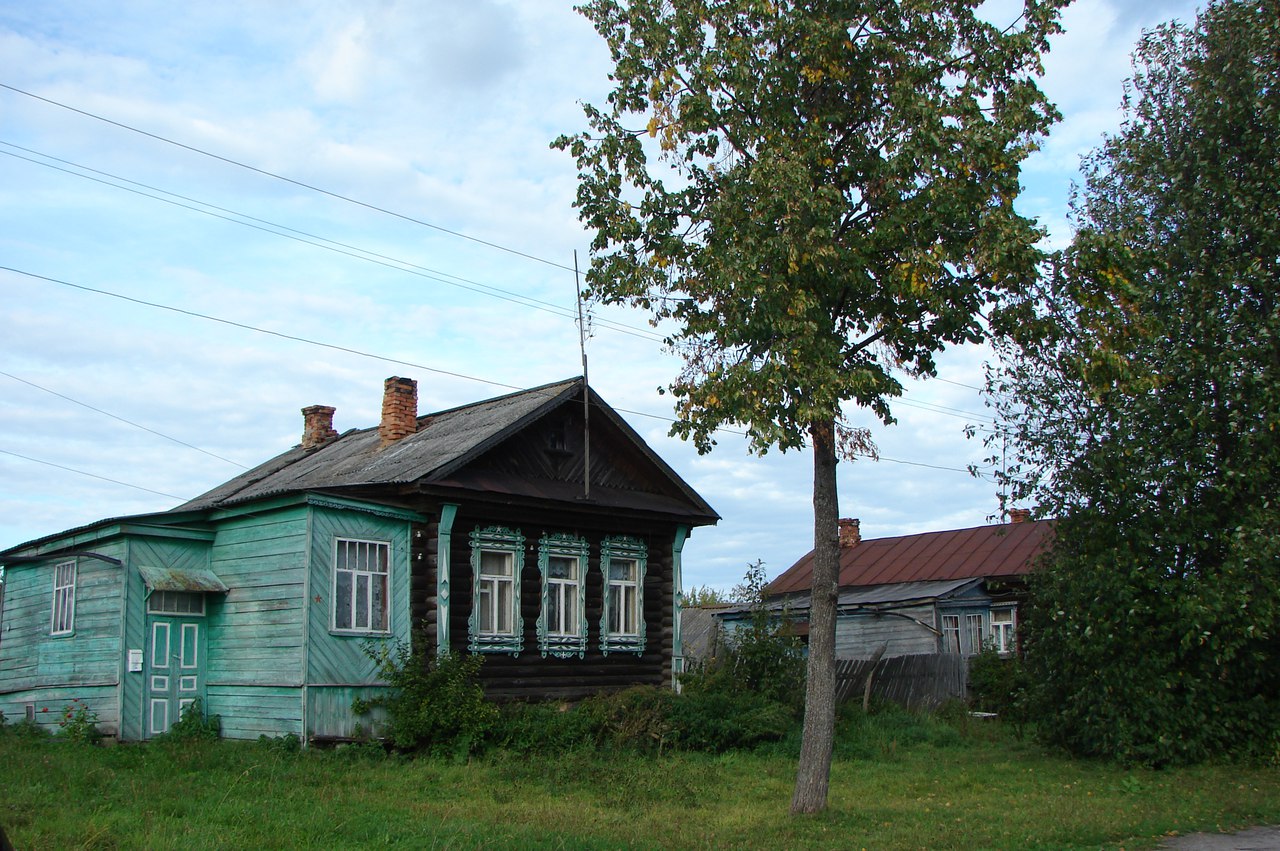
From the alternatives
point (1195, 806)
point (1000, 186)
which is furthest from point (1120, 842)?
point (1000, 186)

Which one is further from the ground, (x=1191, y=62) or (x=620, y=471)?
(x=1191, y=62)

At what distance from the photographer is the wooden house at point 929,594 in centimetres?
2917

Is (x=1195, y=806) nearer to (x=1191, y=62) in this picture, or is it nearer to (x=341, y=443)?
(x=1191, y=62)

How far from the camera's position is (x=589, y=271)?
12938mm

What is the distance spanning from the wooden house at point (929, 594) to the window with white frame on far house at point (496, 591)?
1061 centimetres

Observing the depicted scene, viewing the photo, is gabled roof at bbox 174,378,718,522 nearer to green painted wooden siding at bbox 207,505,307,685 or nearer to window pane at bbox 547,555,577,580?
green painted wooden siding at bbox 207,505,307,685

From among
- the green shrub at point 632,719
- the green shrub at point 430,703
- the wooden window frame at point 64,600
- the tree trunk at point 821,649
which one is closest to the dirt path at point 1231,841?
the tree trunk at point 821,649

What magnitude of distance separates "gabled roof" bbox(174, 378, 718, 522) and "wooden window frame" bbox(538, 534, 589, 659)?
7.40 feet

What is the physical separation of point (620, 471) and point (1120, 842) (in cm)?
1276

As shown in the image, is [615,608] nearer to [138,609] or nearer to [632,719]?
[632,719]

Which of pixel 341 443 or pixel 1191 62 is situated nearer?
pixel 1191 62

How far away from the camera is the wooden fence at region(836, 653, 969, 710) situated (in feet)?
81.0

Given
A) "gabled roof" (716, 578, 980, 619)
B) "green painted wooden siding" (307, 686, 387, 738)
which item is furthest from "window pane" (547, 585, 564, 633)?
"gabled roof" (716, 578, 980, 619)

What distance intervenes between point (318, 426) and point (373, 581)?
9.32m
